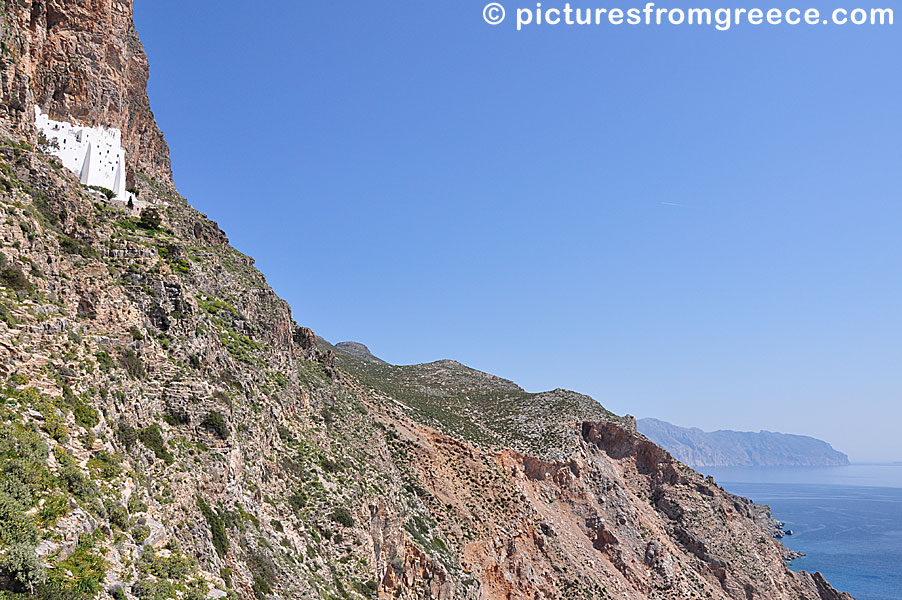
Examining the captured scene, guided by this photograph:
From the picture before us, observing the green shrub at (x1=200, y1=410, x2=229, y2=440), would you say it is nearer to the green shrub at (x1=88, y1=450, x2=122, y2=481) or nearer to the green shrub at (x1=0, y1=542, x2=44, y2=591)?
the green shrub at (x1=88, y1=450, x2=122, y2=481)

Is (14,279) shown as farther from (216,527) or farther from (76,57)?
(76,57)

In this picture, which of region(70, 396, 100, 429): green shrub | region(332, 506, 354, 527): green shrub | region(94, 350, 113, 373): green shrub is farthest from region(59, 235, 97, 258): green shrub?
region(332, 506, 354, 527): green shrub

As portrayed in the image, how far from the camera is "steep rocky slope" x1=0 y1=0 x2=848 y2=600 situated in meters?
13.2

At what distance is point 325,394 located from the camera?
40344 mm

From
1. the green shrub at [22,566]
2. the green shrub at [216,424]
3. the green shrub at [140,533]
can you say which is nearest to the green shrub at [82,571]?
the green shrub at [22,566]

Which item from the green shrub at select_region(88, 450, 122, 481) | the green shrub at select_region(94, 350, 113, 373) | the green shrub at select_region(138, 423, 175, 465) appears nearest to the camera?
the green shrub at select_region(88, 450, 122, 481)

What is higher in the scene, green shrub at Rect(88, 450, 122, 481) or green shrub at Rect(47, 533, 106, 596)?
green shrub at Rect(88, 450, 122, 481)

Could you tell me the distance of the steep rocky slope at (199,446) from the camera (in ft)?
43.3

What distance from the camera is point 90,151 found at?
30484 millimetres

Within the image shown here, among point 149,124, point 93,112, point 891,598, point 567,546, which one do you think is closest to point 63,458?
point 93,112

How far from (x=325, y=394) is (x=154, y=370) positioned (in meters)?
20.6

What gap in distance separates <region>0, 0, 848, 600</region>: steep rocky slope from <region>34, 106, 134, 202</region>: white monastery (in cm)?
177

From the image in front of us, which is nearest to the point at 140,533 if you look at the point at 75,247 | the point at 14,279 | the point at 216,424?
the point at 216,424

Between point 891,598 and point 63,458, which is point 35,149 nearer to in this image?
point 63,458
